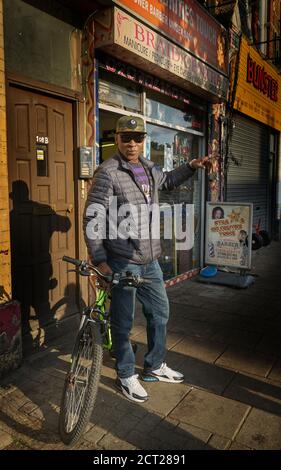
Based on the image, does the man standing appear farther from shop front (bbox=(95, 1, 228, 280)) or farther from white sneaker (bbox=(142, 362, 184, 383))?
shop front (bbox=(95, 1, 228, 280))

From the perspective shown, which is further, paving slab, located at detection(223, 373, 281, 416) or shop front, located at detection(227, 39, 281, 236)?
shop front, located at detection(227, 39, 281, 236)

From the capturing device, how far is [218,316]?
505 cm

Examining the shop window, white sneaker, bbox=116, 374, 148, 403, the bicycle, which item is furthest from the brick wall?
the shop window

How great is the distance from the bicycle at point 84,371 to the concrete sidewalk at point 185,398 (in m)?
0.19

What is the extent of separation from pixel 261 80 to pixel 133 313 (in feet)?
26.9

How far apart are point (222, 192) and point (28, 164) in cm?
511

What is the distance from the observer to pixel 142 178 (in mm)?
3154

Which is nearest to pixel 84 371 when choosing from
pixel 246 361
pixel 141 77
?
pixel 246 361

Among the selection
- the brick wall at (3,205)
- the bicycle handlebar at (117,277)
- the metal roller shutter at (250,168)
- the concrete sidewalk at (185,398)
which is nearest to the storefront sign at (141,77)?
the brick wall at (3,205)

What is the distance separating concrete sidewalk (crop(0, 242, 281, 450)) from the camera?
8.57 feet

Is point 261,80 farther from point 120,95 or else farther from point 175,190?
point 120,95

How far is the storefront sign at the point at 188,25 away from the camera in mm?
5000

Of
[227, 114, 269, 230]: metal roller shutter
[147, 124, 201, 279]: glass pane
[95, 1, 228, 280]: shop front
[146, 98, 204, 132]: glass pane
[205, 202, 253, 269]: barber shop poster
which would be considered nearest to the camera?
[95, 1, 228, 280]: shop front

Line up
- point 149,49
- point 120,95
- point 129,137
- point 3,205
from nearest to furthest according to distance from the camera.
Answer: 1. point 129,137
2. point 3,205
3. point 149,49
4. point 120,95
